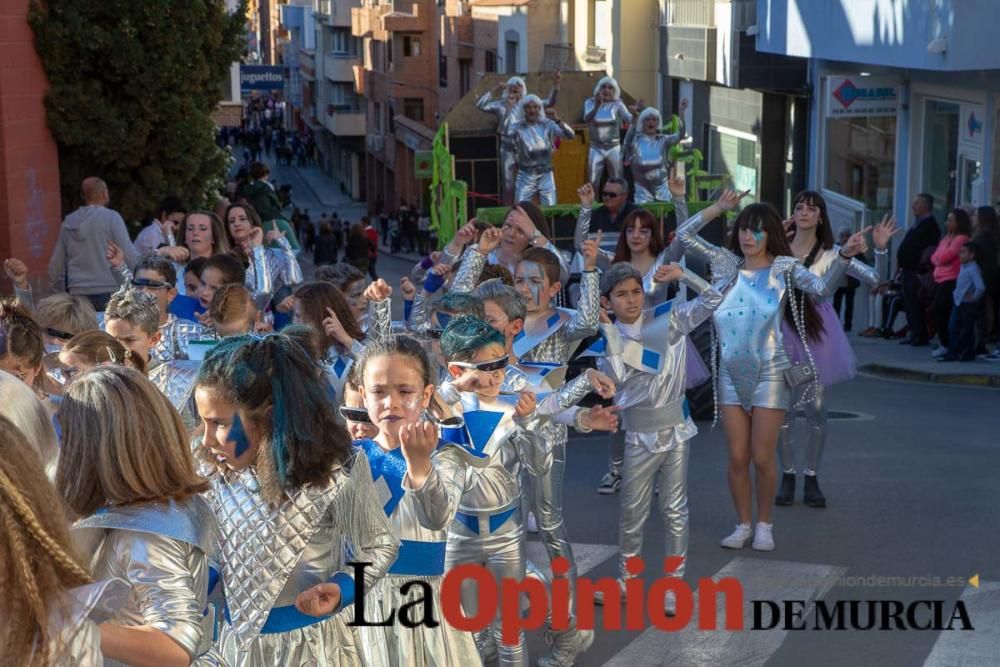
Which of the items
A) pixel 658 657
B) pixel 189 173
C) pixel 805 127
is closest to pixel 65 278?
pixel 189 173

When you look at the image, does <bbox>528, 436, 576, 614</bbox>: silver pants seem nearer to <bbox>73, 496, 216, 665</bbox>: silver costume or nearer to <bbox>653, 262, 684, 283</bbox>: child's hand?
<bbox>653, 262, 684, 283</bbox>: child's hand

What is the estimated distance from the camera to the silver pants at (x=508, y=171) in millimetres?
15938

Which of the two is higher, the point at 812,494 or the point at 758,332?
the point at 758,332

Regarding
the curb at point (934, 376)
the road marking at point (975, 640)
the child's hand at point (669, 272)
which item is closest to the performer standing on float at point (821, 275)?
the child's hand at point (669, 272)

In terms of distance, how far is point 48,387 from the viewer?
6.19 meters

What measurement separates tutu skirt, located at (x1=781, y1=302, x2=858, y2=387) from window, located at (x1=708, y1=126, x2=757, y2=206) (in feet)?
64.2

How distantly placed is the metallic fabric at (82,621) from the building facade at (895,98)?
669 inches

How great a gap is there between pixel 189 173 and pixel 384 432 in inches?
505

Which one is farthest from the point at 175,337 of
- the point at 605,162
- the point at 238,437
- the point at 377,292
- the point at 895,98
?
the point at 895,98

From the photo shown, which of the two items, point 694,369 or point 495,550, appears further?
point 694,369

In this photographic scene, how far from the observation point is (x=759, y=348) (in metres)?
8.01

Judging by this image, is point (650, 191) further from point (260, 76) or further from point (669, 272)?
point (260, 76)

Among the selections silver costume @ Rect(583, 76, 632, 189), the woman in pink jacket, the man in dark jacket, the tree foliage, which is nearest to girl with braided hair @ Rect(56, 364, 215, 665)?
the woman in pink jacket

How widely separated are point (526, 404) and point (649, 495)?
5.86 feet
